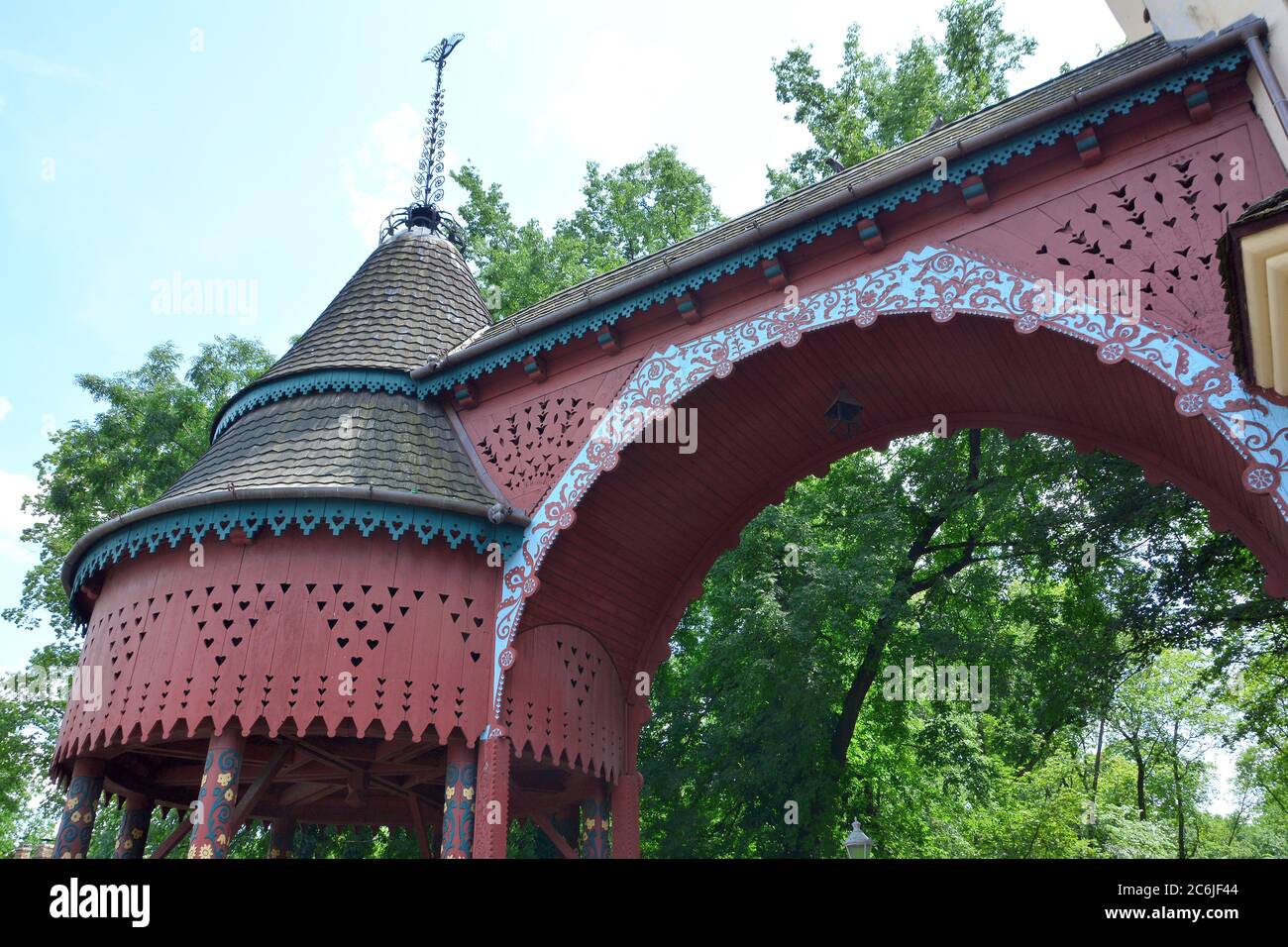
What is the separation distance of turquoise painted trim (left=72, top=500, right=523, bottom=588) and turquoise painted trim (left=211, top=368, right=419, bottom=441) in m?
2.06

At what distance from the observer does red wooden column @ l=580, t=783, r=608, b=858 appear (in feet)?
37.8

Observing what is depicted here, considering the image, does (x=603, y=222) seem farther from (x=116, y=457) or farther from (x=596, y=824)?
(x=596, y=824)

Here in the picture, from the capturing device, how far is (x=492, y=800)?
9781mm

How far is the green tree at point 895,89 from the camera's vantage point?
21500mm

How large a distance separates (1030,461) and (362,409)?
9143 mm

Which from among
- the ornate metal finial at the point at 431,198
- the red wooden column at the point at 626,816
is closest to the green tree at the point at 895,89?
the ornate metal finial at the point at 431,198

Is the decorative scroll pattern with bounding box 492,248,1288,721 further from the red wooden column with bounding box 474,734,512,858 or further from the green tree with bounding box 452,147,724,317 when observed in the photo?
the green tree with bounding box 452,147,724,317

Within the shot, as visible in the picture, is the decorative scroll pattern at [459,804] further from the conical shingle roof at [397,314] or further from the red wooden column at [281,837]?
the red wooden column at [281,837]

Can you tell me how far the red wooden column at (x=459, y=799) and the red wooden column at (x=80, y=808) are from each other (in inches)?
145

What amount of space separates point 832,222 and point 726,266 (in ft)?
3.45

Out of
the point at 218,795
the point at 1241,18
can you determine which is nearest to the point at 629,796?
the point at 218,795

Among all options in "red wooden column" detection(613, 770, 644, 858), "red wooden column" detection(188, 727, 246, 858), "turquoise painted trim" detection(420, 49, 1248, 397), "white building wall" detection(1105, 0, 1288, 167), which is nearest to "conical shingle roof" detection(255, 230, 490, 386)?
"turquoise painted trim" detection(420, 49, 1248, 397)
